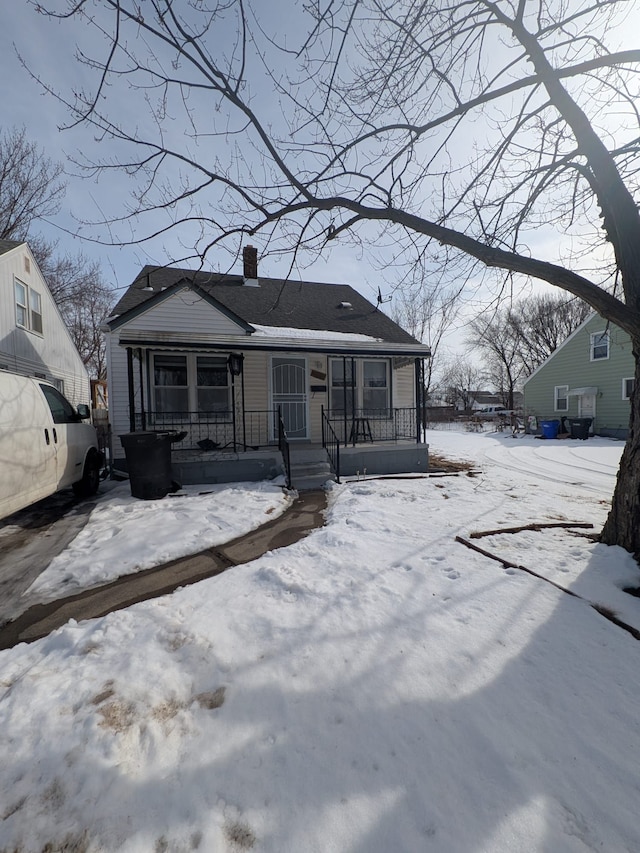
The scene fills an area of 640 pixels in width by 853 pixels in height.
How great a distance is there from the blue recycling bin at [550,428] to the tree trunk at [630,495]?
16.7 metres

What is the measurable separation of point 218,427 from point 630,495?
830cm

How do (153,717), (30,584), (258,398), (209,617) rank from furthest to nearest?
(258,398) → (30,584) → (209,617) → (153,717)

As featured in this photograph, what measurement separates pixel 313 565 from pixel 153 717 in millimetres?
1924

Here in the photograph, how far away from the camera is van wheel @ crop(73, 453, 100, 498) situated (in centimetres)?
663

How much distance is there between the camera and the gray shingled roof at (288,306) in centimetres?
1125

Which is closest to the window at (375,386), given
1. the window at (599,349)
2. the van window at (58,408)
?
the van window at (58,408)

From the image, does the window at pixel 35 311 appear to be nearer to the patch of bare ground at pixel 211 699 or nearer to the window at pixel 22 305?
the window at pixel 22 305

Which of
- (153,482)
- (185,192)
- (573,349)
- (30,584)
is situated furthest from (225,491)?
(573,349)

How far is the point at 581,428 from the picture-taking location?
1738 cm

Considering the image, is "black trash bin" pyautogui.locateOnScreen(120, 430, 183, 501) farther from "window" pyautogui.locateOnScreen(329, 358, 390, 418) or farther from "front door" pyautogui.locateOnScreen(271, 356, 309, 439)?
"window" pyautogui.locateOnScreen(329, 358, 390, 418)

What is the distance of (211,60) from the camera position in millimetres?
3498

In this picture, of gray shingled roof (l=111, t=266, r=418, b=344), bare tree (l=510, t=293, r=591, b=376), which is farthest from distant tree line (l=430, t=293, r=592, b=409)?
gray shingled roof (l=111, t=266, r=418, b=344)

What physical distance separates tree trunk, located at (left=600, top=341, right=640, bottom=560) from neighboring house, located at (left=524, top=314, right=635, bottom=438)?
1589 cm

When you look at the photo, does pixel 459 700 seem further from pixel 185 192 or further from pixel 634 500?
pixel 185 192
